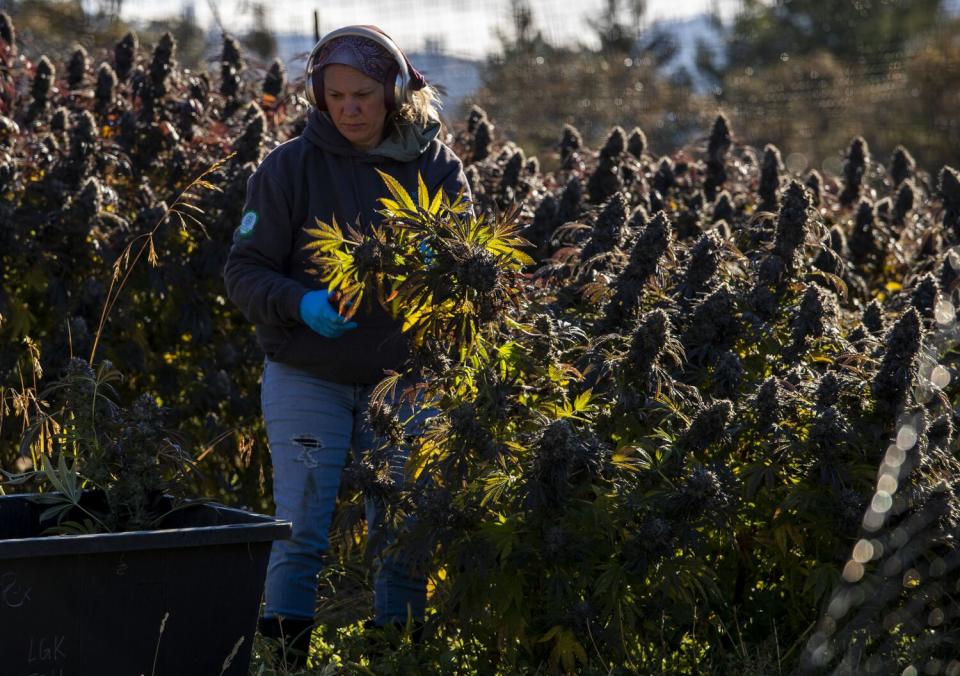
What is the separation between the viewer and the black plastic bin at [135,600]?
2486 mm

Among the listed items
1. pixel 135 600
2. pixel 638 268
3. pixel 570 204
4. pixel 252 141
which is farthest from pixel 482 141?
pixel 135 600

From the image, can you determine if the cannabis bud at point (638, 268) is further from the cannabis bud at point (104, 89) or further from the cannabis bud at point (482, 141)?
the cannabis bud at point (104, 89)

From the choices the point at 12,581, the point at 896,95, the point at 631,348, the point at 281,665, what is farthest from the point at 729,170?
the point at 896,95

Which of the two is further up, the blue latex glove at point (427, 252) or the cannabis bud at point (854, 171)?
the cannabis bud at point (854, 171)

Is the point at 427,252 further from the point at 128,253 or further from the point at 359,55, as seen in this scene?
the point at 128,253

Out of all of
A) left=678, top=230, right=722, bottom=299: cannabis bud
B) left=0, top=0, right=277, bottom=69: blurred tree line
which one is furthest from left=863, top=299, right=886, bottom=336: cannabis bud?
left=0, top=0, right=277, bottom=69: blurred tree line

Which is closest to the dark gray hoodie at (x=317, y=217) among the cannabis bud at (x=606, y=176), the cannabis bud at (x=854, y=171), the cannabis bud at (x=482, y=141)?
the cannabis bud at (x=606, y=176)

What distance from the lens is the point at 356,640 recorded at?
359 cm

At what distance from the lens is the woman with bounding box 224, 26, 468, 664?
3.45 metres

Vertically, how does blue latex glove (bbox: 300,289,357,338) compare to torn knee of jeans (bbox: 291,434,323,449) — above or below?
above

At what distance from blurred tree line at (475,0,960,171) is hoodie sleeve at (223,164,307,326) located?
850cm

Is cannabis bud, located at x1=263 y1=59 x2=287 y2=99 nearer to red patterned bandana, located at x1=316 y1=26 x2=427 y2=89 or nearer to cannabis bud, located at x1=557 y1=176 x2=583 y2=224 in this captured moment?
cannabis bud, located at x1=557 y1=176 x2=583 y2=224

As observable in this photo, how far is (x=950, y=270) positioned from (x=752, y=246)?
2.37ft

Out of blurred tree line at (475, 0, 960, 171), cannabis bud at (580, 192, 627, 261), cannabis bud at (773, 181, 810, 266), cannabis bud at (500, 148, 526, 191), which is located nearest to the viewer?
cannabis bud at (773, 181, 810, 266)
